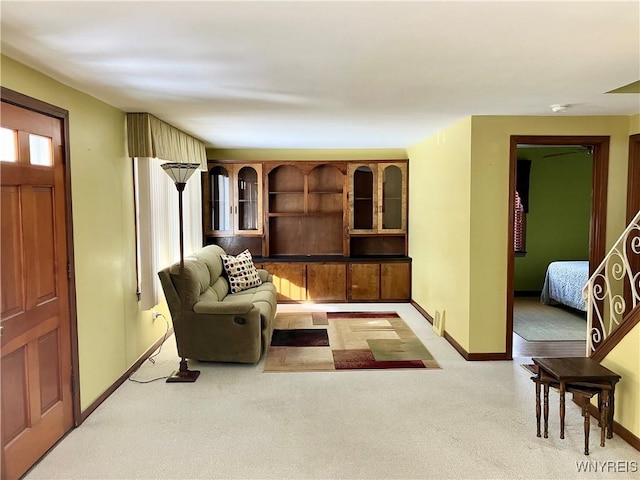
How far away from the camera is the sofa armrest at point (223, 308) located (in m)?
4.26

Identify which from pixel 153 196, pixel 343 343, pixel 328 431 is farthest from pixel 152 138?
pixel 328 431

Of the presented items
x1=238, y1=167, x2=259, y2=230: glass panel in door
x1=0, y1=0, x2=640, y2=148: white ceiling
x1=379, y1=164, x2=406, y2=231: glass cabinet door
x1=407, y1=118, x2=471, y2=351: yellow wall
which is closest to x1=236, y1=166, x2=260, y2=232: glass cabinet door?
x1=238, y1=167, x2=259, y2=230: glass panel in door

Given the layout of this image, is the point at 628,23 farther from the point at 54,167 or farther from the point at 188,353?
the point at 188,353

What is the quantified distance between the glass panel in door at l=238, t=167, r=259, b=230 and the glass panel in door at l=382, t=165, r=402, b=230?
189 cm

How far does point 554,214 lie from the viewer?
7598 mm

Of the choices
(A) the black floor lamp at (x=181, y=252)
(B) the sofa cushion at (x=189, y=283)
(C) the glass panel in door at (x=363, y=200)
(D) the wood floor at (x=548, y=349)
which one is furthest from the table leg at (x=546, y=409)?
(C) the glass panel in door at (x=363, y=200)

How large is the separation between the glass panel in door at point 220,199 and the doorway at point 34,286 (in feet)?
13.1

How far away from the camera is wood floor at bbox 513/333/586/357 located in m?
4.71

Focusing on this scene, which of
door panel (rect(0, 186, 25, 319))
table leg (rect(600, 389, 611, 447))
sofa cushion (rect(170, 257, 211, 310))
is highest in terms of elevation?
door panel (rect(0, 186, 25, 319))

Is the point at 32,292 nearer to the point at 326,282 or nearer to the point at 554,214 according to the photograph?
the point at 326,282

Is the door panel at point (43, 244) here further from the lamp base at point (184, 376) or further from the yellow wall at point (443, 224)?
the yellow wall at point (443, 224)

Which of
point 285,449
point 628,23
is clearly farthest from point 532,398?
point 628,23

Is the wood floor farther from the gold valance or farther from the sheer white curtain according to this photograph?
the gold valance

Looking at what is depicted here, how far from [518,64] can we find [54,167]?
2.82 meters
